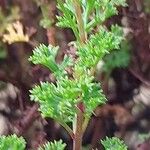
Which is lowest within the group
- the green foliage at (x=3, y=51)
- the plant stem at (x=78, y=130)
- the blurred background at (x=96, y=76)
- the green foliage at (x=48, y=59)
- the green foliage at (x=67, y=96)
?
the plant stem at (x=78, y=130)

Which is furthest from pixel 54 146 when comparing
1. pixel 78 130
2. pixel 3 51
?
pixel 3 51

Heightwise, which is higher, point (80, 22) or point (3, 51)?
point (3, 51)

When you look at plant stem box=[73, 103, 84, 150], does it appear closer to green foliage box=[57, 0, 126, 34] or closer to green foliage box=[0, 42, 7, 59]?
green foliage box=[57, 0, 126, 34]

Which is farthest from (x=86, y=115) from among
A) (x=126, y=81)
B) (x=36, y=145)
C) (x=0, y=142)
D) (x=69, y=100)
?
(x=126, y=81)

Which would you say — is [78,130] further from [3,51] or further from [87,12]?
[3,51]

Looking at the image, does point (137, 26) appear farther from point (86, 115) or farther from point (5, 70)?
point (86, 115)

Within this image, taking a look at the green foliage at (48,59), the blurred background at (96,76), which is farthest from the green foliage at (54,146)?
the blurred background at (96,76)

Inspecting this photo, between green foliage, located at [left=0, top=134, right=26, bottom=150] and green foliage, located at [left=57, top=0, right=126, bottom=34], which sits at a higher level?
green foliage, located at [left=57, top=0, right=126, bottom=34]

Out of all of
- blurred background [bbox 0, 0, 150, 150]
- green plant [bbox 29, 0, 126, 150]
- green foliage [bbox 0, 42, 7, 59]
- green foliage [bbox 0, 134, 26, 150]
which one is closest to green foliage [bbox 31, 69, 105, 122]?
green plant [bbox 29, 0, 126, 150]

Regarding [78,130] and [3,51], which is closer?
[78,130]

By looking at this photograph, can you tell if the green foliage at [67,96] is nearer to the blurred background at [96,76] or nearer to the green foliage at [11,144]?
the green foliage at [11,144]
